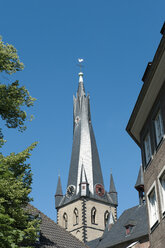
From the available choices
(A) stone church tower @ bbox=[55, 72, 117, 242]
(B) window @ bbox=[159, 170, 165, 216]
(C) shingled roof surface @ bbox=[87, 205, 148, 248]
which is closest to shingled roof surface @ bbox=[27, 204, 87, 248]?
(B) window @ bbox=[159, 170, 165, 216]

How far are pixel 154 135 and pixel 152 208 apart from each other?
271cm

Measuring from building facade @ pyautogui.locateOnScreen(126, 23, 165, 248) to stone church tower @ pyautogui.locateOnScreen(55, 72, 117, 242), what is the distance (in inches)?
2462

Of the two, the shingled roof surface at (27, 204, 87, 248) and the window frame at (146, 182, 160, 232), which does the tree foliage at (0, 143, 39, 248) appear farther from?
the shingled roof surface at (27, 204, 87, 248)

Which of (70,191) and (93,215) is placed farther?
(70,191)

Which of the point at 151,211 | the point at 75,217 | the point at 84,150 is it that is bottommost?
the point at 151,211

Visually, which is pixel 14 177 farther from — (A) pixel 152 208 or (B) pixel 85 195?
(B) pixel 85 195

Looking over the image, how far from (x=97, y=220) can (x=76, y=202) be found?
5.08m

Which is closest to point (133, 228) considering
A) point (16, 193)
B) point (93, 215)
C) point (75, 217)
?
point (16, 193)

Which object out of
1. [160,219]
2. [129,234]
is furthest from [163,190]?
[129,234]

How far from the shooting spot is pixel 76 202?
267 ft

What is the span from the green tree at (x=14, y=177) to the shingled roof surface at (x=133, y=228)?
26459mm

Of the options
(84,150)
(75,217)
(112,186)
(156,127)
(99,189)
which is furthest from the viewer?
(112,186)

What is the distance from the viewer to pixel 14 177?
14867 mm

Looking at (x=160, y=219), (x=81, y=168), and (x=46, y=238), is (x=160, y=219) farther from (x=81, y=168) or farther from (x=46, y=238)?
(x=81, y=168)
